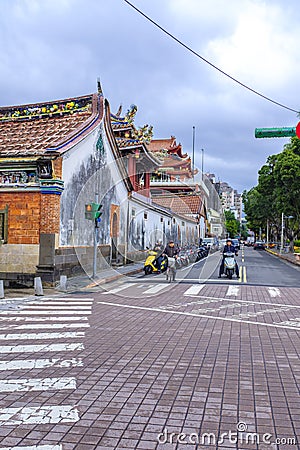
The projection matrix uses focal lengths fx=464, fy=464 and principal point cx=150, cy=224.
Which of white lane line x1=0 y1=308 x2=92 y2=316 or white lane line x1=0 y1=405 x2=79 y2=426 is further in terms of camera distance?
white lane line x1=0 y1=308 x2=92 y2=316

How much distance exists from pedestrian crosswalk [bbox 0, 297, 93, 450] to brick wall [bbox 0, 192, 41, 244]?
4224 millimetres

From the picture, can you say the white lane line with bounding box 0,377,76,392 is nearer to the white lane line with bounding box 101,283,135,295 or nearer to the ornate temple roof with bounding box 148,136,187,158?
the white lane line with bounding box 101,283,135,295

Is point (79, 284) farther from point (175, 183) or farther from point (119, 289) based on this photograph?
point (175, 183)

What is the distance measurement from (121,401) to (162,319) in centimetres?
Result: 507

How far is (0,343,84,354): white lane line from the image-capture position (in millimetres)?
7344

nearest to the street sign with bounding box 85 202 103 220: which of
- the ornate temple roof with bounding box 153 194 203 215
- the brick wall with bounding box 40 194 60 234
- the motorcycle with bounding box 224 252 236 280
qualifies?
the brick wall with bounding box 40 194 60 234

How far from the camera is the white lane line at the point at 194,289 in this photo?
48.4 ft

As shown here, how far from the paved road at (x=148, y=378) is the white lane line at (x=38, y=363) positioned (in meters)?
0.01

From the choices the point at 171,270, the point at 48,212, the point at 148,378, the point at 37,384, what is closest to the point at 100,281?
the point at 171,270

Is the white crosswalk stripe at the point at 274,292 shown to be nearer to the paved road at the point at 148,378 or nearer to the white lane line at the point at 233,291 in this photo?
the white lane line at the point at 233,291

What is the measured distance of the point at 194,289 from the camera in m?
15.8

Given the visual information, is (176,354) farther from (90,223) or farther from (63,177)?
(90,223)

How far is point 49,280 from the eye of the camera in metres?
15.7

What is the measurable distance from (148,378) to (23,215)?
1122cm
